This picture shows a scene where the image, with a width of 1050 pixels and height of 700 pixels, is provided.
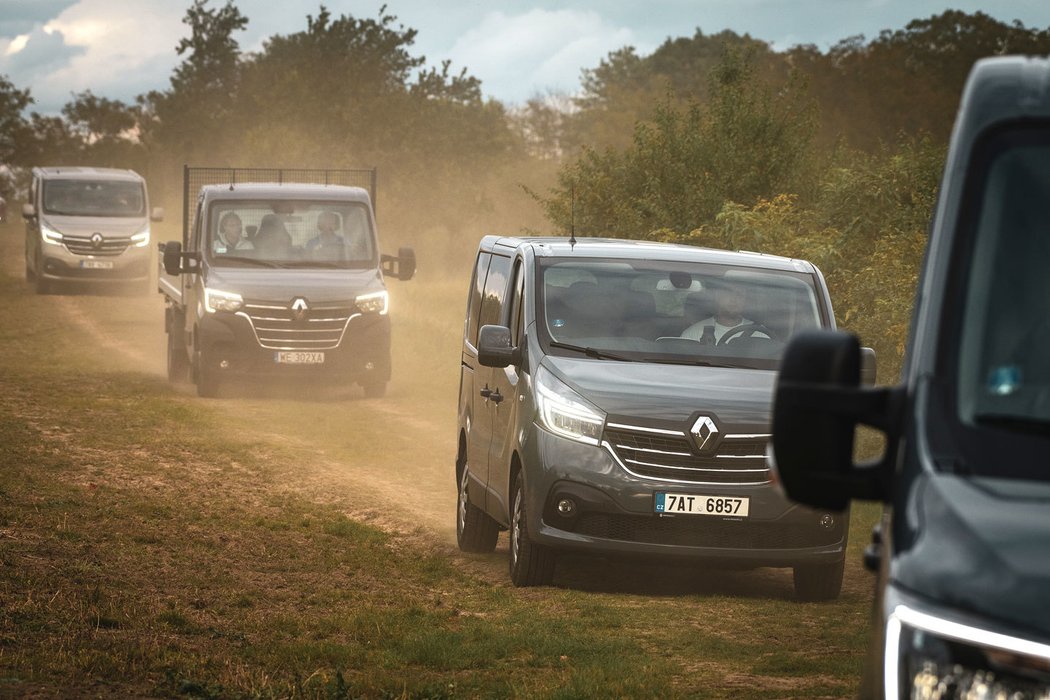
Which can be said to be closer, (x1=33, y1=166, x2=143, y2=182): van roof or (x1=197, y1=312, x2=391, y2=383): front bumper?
(x1=197, y1=312, x2=391, y2=383): front bumper

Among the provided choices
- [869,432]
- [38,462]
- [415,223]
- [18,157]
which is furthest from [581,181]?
[18,157]

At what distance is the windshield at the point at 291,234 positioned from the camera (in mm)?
21062

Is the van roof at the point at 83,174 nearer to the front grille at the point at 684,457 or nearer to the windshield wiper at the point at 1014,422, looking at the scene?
the front grille at the point at 684,457

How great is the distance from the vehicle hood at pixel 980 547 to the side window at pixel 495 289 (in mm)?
8091

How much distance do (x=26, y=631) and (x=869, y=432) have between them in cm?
1143

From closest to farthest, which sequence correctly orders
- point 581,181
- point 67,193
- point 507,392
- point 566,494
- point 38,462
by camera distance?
1. point 566,494
2. point 507,392
3. point 38,462
4. point 581,181
5. point 67,193

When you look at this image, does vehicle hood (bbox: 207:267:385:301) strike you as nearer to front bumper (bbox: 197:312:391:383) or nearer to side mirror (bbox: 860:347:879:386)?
front bumper (bbox: 197:312:391:383)

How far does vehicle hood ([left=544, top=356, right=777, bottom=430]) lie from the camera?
9438 millimetres

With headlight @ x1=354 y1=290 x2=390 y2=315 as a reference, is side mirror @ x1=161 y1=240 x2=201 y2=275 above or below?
above

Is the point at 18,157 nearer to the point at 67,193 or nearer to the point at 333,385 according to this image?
the point at 67,193

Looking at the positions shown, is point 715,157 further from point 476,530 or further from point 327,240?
point 476,530

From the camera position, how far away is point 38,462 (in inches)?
568

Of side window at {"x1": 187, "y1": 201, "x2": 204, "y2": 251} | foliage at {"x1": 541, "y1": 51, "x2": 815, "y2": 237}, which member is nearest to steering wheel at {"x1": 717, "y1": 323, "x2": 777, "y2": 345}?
side window at {"x1": 187, "y1": 201, "x2": 204, "y2": 251}

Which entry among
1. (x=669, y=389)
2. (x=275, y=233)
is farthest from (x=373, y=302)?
(x=669, y=389)
